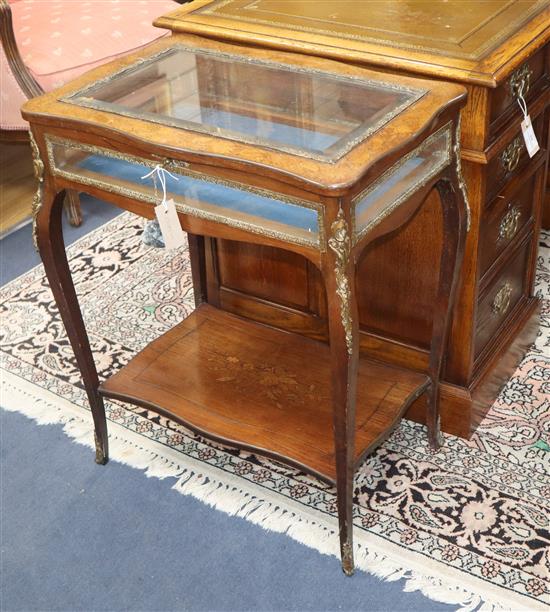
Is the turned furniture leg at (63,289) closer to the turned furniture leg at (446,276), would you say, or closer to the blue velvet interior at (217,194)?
the blue velvet interior at (217,194)

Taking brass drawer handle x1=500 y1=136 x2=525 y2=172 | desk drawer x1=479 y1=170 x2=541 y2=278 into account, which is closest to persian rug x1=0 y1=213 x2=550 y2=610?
desk drawer x1=479 y1=170 x2=541 y2=278

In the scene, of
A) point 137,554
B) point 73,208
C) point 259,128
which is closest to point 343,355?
point 259,128

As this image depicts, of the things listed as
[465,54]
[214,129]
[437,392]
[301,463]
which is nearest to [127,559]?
[301,463]

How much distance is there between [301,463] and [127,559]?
0.48m

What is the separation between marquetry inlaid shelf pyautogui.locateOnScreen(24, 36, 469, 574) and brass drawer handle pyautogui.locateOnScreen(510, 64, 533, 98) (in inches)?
9.7

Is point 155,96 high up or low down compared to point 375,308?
up

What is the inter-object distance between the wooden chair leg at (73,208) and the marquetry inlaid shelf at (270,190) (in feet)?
3.75

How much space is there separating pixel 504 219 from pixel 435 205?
0.25m

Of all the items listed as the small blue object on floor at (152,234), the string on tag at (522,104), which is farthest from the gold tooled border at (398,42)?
the small blue object on floor at (152,234)

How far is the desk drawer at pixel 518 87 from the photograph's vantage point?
1954 mm

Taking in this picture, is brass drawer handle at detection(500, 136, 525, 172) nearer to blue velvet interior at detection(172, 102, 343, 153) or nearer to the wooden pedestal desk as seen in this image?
the wooden pedestal desk

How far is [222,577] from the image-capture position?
2016 millimetres

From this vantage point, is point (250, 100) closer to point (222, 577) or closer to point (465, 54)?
point (465, 54)

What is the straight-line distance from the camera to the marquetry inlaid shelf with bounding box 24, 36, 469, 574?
1608mm
